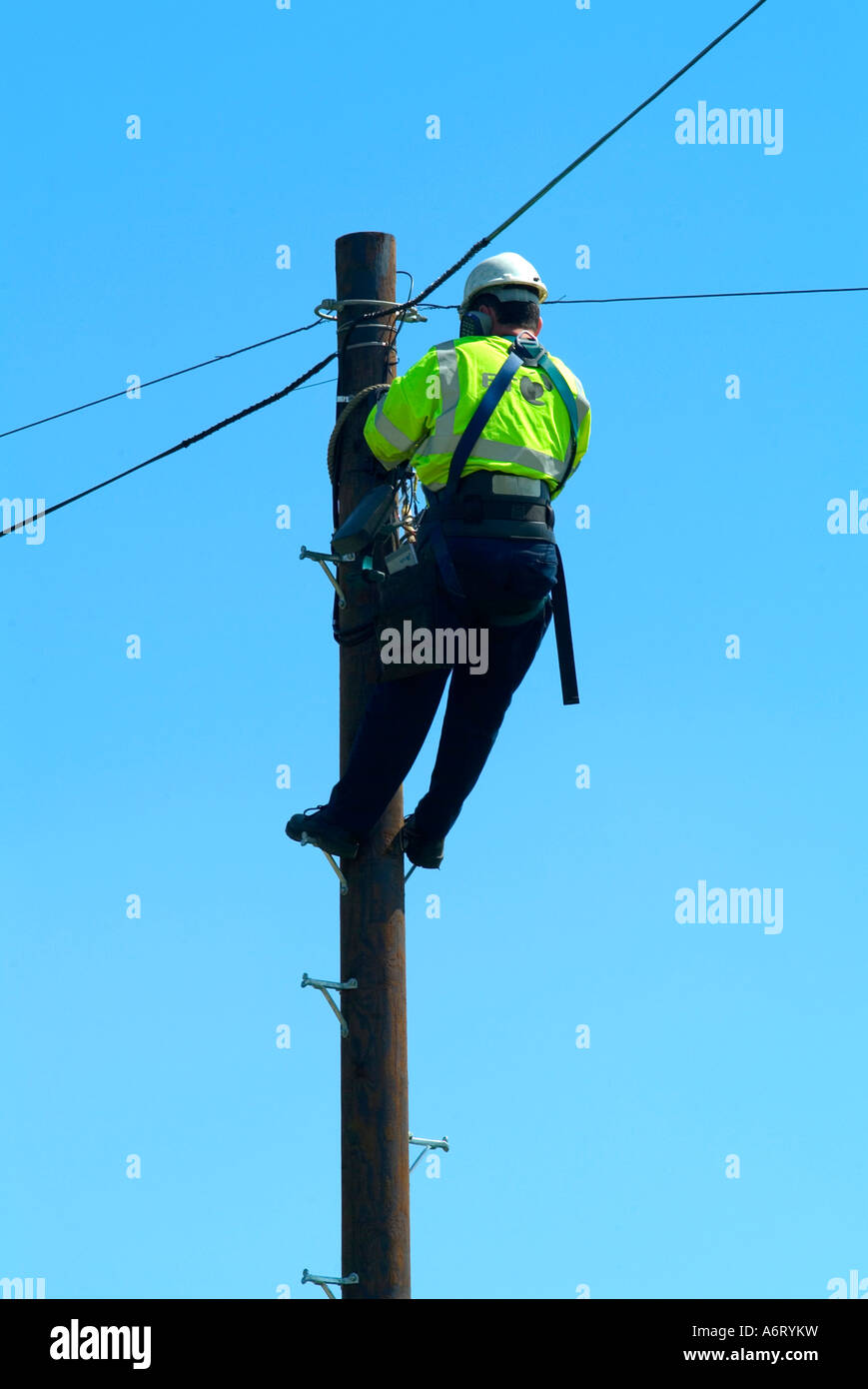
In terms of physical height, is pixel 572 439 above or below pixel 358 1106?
above

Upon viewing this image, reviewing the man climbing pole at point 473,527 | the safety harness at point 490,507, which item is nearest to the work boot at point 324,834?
the man climbing pole at point 473,527

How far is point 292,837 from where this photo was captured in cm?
990

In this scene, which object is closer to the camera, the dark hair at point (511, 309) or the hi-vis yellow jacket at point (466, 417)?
the hi-vis yellow jacket at point (466, 417)

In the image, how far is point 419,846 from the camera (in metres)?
9.89

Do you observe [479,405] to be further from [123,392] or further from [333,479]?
[123,392]

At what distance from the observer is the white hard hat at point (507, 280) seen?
9891 millimetres

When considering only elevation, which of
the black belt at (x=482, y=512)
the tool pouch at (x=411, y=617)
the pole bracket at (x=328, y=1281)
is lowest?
the pole bracket at (x=328, y=1281)

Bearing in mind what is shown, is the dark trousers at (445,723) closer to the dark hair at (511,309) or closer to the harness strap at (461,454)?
the harness strap at (461,454)

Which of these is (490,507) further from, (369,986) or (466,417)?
(369,986)

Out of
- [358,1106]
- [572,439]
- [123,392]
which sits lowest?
[358,1106]

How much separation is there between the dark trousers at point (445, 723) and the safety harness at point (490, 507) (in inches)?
3.0

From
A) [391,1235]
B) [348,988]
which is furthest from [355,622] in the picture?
[391,1235]
